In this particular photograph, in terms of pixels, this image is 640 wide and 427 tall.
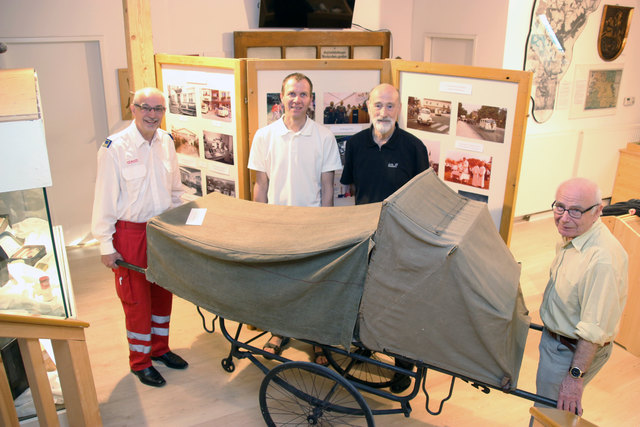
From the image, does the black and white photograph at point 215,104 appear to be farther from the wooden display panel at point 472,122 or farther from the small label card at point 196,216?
the wooden display panel at point 472,122

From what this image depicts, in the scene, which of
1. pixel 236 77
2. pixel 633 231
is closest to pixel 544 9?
pixel 633 231

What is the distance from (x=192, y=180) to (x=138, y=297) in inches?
52.6

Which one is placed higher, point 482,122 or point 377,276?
point 482,122

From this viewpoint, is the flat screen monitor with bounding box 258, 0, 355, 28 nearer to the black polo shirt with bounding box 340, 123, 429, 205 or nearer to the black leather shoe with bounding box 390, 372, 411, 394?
the black polo shirt with bounding box 340, 123, 429, 205

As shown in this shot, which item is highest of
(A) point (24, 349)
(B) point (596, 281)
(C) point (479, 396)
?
(B) point (596, 281)

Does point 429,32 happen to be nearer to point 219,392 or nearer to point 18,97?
point 219,392

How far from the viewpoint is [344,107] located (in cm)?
414

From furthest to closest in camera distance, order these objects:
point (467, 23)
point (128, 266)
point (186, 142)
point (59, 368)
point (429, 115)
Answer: point (467, 23)
point (186, 142)
point (429, 115)
point (128, 266)
point (59, 368)

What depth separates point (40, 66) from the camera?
529 cm

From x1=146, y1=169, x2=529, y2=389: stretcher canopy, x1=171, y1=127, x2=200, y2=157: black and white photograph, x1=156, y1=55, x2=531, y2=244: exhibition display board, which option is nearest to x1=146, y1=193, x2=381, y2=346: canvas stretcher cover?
x1=146, y1=169, x2=529, y2=389: stretcher canopy

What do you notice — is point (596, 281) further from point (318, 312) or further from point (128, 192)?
point (128, 192)

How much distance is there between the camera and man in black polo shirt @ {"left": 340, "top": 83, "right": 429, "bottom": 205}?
3699 millimetres

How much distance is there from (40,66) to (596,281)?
5.17 metres

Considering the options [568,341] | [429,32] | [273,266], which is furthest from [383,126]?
[429,32]
